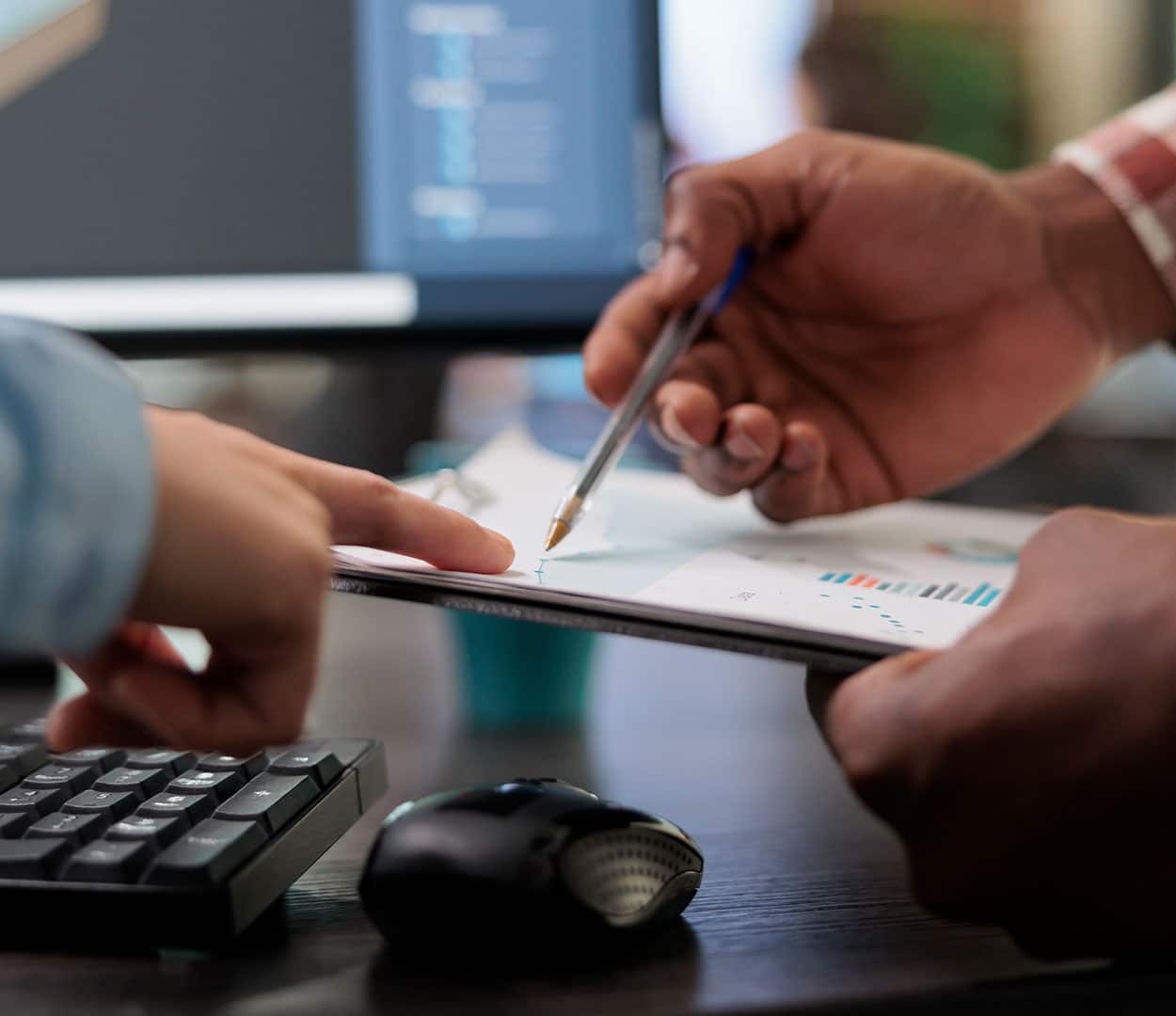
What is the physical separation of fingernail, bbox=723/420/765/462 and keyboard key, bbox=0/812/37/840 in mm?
265

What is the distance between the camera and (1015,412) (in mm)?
576

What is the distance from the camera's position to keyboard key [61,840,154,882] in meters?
0.26

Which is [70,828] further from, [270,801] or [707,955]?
[707,955]

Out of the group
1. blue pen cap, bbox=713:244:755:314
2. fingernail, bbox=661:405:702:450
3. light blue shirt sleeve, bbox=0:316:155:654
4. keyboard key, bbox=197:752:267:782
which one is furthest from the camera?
blue pen cap, bbox=713:244:755:314

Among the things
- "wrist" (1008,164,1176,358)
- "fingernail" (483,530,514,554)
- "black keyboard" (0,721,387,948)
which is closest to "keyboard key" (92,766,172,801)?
"black keyboard" (0,721,387,948)

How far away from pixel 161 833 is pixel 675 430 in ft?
0.78

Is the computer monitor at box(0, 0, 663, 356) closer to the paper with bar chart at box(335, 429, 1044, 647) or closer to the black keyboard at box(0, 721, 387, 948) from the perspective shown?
the paper with bar chart at box(335, 429, 1044, 647)

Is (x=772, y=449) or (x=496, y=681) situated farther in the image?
(x=496, y=681)

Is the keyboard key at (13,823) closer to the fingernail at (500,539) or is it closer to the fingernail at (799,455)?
the fingernail at (500,539)

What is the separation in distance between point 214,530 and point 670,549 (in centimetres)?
18

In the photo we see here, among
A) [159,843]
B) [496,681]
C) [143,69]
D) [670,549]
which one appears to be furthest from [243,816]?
[143,69]

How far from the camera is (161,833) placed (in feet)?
0.91

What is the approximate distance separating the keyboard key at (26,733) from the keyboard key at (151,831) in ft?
0.29

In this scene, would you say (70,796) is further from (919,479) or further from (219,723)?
(919,479)
